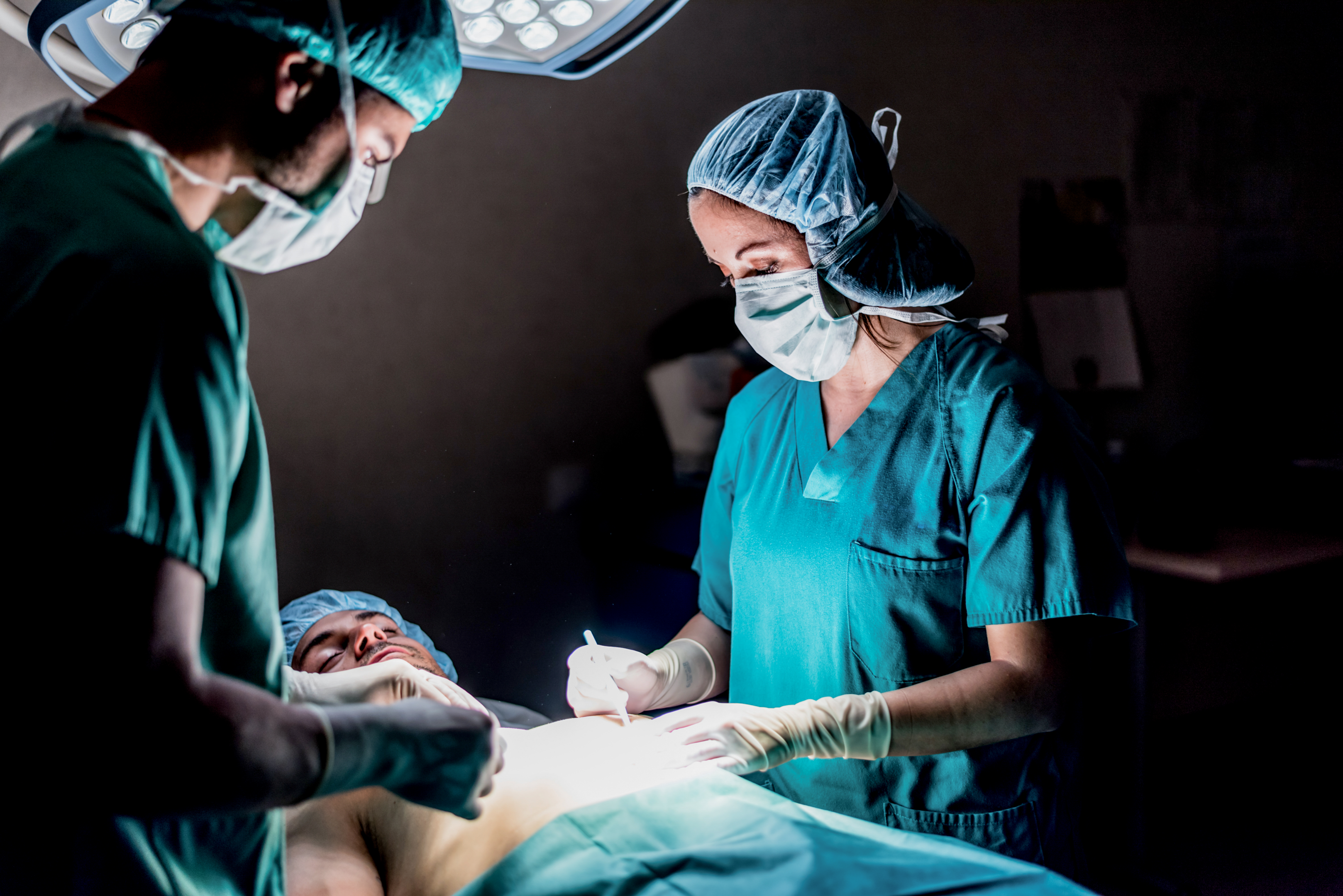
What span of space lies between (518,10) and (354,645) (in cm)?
112

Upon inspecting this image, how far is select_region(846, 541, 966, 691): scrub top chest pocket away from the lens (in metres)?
1.21

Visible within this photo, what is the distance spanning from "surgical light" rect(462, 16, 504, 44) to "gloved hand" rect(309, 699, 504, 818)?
2.58 ft

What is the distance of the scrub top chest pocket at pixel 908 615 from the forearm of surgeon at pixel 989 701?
63mm

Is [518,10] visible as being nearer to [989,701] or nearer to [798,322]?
[798,322]

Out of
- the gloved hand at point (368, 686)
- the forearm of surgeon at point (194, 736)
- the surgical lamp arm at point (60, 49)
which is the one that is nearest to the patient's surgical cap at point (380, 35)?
the surgical lamp arm at point (60, 49)

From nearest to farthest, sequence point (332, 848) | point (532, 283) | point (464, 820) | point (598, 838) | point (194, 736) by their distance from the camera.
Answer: point (194, 736) < point (598, 838) < point (464, 820) < point (332, 848) < point (532, 283)

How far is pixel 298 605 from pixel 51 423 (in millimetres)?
1394

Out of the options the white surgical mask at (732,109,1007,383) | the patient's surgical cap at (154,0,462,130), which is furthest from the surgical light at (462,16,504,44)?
the white surgical mask at (732,109,1007,383)

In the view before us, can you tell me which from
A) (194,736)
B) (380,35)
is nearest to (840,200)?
(380,35)

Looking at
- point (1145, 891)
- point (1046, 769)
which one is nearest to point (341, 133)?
point (1046, 769)

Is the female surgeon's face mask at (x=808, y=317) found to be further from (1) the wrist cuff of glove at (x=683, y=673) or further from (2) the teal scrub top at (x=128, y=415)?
(2) the teal scrub top at (x=128, y=415)

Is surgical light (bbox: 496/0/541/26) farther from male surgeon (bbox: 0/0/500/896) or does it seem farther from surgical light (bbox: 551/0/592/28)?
male surgeon (bbox: 0/0/500/896)

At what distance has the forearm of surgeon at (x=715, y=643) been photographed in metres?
1.54

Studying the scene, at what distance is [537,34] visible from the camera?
1.09m
